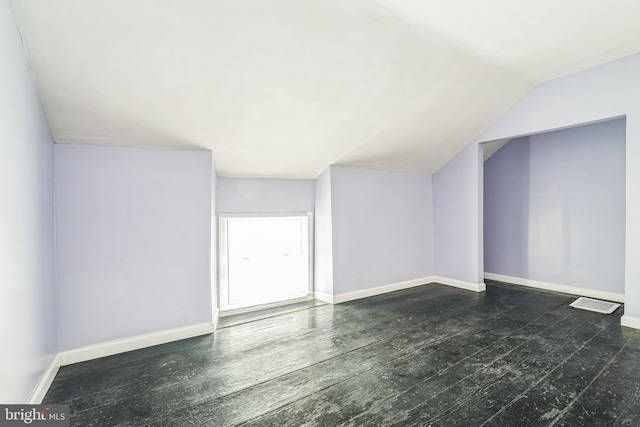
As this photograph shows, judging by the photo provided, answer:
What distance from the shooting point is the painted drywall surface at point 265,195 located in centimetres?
377

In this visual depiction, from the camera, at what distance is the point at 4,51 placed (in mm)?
1503

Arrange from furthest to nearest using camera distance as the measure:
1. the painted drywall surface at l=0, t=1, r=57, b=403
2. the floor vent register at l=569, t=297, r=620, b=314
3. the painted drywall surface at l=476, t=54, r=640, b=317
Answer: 1. the floor vent register at l=569, t=297, r=620, b=314
2. the painted drywall surface at l=476, t=54, r=640, b=317
3. the painted drywall surface at l=0, t=1, r=57, b=403

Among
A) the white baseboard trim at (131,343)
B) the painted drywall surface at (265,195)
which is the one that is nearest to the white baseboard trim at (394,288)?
the painted drywall surface at (265,195)

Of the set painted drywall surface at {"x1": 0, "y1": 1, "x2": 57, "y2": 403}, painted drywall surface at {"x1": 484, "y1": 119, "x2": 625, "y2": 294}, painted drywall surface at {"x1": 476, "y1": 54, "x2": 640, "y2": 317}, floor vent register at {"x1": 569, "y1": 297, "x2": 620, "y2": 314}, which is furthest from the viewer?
painted drywall surface at {"x1": 484, "y1": 119, "x2": 625, "y2": 294}

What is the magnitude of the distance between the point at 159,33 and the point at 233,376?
2398 millimetres

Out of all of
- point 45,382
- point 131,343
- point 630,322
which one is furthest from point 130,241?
point 630,322

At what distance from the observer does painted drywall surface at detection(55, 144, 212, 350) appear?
101 inches

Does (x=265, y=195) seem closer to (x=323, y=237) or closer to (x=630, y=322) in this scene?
(x=323, y=237)

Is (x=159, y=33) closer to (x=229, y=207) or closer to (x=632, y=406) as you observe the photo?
(x=229, y=207)

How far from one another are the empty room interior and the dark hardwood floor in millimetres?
20

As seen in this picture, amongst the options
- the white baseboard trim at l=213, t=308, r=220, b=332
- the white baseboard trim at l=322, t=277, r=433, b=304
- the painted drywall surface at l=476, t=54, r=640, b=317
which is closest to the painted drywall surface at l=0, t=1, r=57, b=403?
the white baseboard trim at l=213, t=308, r=220, b=332

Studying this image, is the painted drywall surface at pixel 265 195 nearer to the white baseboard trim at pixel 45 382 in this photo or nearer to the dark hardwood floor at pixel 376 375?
the dark hardwood floor at pixel 376 375

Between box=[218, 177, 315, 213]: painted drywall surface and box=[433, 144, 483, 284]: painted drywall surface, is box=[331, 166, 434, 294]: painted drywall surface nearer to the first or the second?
box=[433, 144, 483, 284]: painted drywall surface

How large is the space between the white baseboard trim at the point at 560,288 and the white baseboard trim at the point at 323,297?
303cm
